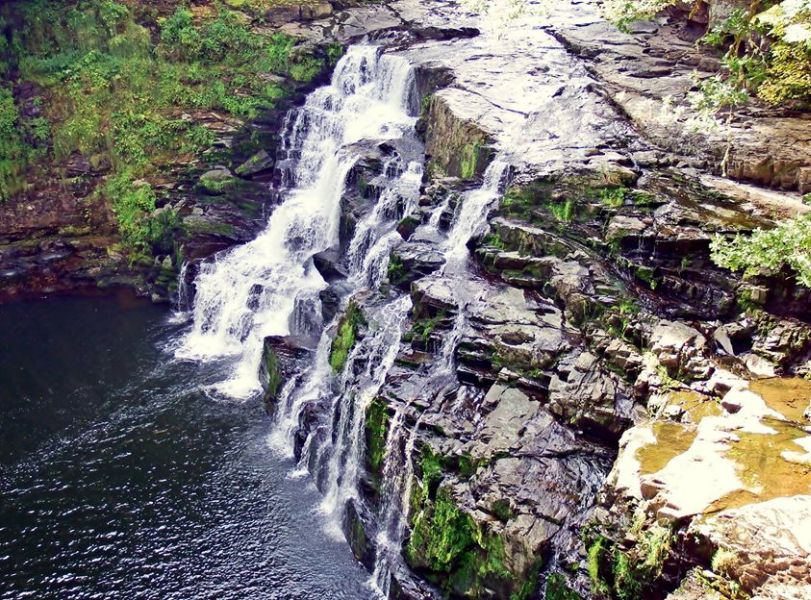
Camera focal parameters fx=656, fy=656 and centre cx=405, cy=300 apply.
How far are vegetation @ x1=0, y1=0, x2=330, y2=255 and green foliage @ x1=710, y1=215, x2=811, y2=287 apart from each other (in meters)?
30.5

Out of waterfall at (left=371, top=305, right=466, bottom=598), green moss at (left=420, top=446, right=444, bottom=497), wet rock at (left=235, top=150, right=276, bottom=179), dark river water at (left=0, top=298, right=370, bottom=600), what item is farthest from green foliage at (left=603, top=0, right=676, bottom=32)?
dark river water at (left=0, top=298, right=370, bottom=600)

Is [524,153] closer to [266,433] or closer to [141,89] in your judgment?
[266,433]

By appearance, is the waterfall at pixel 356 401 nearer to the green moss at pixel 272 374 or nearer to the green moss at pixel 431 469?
the green moss at pixel 431 469

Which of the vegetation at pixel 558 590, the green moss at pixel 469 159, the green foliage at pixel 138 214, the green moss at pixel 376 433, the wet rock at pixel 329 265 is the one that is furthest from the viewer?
the green foliage at pixel 138 214

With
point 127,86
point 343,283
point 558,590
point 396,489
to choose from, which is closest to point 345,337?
point 343,283

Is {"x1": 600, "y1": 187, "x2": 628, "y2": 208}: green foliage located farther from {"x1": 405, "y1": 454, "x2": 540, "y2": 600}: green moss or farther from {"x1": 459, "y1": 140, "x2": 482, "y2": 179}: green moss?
{"x1": 405, "y1": 454, "x2": 540, "y2": 600}: green moss

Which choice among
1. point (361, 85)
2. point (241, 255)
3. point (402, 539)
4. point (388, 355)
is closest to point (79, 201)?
point (241, 255)

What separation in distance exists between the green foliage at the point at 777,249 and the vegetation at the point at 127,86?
1202 inches

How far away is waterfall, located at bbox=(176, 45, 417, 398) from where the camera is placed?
3316 centimetres

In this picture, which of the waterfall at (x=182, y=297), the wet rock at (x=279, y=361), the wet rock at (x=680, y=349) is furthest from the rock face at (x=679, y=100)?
the waterfall at (x=182, y=297)

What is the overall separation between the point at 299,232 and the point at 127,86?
16788 mm

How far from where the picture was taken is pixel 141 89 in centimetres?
4247

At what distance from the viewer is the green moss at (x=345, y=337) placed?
2602 cm

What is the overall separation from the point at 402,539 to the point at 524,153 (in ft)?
56.6
